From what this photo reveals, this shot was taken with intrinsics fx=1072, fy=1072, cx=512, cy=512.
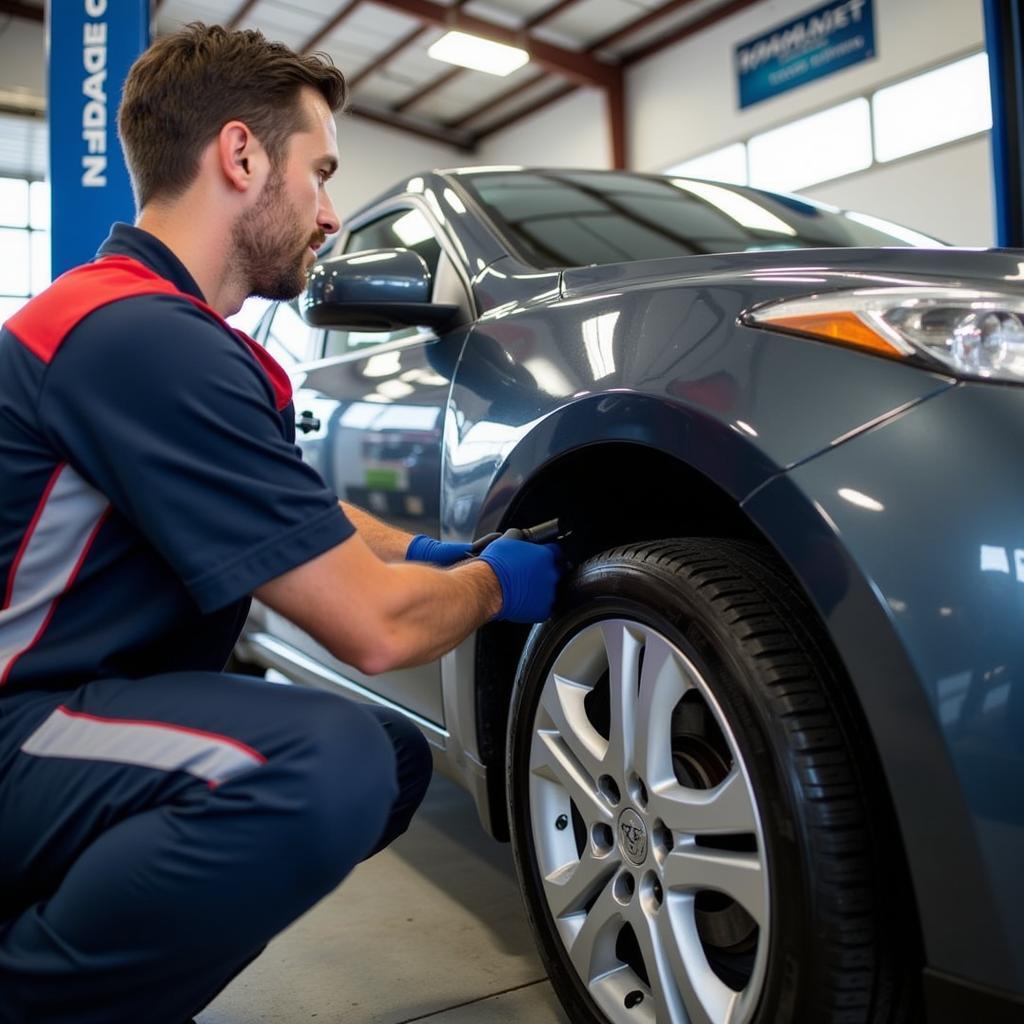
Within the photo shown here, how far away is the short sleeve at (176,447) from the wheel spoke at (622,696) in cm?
36

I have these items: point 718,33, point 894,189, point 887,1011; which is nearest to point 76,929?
point 887,1011

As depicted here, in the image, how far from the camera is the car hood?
1.05 metres

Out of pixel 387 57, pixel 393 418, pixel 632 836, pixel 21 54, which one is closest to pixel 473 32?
pixel 387 57

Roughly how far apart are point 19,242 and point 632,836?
12624mm

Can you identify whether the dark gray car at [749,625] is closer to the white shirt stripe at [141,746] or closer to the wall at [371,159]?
the white shirt stripe at [141,746]

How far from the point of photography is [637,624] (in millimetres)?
1162

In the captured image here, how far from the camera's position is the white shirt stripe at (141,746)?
1.04 metres

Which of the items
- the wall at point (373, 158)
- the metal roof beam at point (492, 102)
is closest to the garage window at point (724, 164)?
the metal roof beam at point (492, 102)

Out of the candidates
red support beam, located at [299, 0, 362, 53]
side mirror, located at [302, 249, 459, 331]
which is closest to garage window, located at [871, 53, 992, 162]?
red support beam, located at [299, 0, 362, 53]

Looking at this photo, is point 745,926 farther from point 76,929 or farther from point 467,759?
point 76,929

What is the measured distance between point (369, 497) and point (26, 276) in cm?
1175

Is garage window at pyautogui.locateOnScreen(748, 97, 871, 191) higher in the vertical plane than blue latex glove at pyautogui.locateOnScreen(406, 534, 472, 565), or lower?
higher

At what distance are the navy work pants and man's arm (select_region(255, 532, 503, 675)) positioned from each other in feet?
0.30

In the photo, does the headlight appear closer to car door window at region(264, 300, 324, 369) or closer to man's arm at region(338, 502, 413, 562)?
man's arm at region(338, 502, 413, 562)
